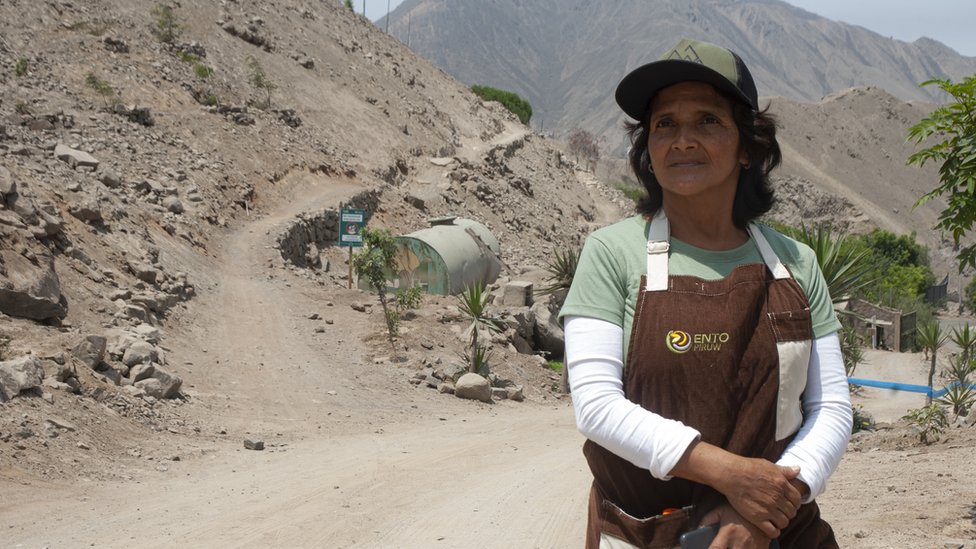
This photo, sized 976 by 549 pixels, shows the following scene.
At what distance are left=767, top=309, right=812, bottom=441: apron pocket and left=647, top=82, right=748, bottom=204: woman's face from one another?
360 mm

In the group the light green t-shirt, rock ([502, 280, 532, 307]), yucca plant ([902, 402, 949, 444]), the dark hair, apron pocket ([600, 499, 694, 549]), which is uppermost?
the dark hair

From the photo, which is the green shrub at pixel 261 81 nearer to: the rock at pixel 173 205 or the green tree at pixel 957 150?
the rock at pixel 173 205

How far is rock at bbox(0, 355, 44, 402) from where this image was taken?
8.77 meters

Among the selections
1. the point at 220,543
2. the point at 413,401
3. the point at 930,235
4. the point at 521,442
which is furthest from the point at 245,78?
the point at 930,235

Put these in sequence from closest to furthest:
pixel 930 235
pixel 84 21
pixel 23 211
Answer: pixel 23 211, pixel 84 21, pixel 930 235

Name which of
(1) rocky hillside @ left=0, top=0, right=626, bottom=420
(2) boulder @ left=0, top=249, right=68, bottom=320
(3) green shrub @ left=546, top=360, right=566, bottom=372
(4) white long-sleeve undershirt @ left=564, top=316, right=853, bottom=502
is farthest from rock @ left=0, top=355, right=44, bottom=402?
(3) green shrub @ left=546, top=360, right=566, bottom=372

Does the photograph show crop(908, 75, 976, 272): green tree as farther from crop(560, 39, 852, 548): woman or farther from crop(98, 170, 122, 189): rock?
crop(98, 170, 122, 189): rock

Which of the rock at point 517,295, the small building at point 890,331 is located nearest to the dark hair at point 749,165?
Answer: the rock at point 517,295

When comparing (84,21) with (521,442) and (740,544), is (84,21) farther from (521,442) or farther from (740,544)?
(740,544)

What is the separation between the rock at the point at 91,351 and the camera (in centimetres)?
1073

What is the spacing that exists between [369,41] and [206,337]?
40.7 meters

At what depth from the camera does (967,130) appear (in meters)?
5.77

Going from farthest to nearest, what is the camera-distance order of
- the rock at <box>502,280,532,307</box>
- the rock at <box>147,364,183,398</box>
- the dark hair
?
the rock at <box>502,280,532,307</box> < the rock at <box>147,364,183,398</box> < the dark hair

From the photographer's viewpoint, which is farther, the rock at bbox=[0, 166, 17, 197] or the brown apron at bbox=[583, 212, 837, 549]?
the rock at bbox=[0, 166, 17, 197]
